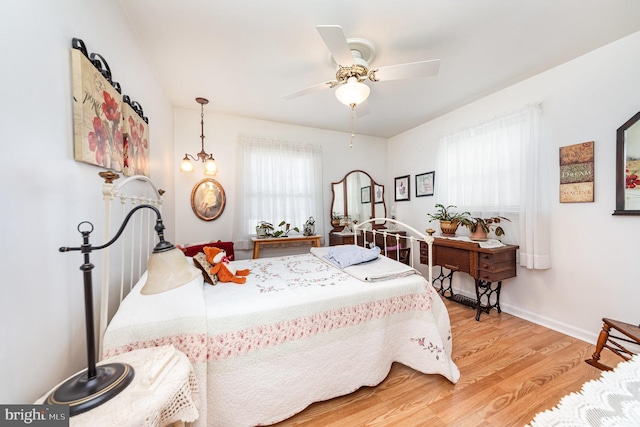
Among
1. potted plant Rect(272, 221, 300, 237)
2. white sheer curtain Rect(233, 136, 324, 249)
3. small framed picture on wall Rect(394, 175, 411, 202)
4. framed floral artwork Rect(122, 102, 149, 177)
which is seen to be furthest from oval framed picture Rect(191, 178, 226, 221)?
small framed picture on wall Rect(394, 175, 411, 202)

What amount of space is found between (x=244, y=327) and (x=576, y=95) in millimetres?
3390

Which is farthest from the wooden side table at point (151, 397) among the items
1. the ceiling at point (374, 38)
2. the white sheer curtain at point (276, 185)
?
the white sheer curtain at point (276, 185)

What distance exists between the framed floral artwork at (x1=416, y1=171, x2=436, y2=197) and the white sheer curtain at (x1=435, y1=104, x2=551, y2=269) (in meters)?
0.23

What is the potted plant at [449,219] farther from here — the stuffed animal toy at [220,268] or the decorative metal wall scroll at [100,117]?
the decorative metal wall scroll at [100,117]

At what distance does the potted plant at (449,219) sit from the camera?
2945mm

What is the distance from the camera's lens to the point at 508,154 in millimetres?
2611

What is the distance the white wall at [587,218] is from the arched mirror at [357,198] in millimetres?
2126

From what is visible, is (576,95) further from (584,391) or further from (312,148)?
(312,148)

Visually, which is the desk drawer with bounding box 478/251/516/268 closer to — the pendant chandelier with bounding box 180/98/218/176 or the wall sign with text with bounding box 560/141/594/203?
the wall sign with text with bounding box 560/141/594/203

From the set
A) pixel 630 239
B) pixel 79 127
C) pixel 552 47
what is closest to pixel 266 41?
pixel 79 127

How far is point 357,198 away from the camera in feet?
13.7

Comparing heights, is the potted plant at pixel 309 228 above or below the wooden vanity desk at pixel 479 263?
above

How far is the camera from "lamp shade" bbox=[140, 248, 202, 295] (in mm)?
763
